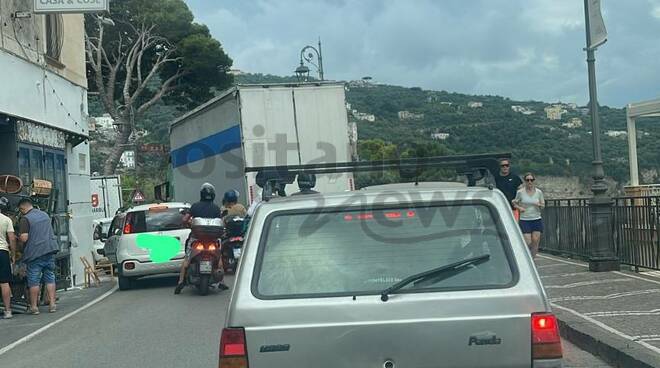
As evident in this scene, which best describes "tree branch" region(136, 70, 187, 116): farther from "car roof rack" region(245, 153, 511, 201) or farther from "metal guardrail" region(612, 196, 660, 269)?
"car roof rack" region(245, 153, 511, 201)

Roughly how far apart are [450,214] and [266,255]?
98 centimetres

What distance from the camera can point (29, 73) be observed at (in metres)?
17.2

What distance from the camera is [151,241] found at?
1483 centimetres

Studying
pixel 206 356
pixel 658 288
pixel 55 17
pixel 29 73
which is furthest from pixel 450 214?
pixel 55 17

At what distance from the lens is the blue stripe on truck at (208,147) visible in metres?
18.1

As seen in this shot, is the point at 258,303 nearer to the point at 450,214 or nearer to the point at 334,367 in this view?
the point at 334,367

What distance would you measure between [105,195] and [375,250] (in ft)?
112

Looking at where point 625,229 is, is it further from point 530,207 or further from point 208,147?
point 208,147

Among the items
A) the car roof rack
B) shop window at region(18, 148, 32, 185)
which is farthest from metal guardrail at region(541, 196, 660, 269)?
shop window at region(18, 148, 32, 185)

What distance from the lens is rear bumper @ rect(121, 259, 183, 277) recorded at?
48.5 feet

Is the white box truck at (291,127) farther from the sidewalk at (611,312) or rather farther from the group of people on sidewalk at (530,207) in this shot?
the sidewalk at (611,312)

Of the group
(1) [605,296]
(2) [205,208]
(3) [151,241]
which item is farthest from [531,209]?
(3) [151,241]

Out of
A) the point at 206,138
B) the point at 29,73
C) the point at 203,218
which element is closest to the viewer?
the point at 203,218

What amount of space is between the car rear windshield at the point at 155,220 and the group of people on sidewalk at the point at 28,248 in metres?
2.66
